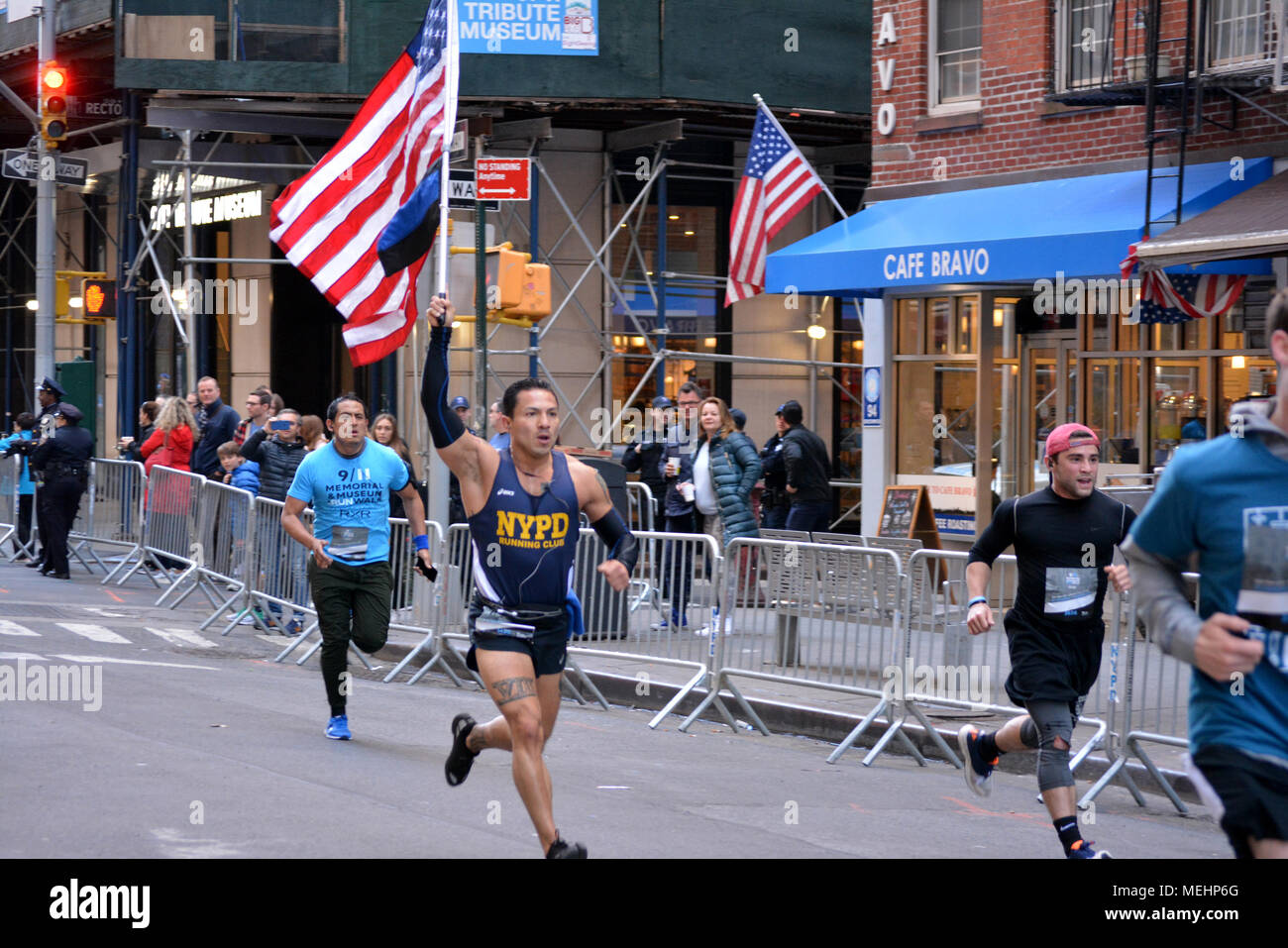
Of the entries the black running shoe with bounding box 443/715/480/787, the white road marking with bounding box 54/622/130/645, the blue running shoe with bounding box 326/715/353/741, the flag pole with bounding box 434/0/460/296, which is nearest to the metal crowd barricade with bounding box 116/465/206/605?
the white road marking with bounding box 54/622/130/645

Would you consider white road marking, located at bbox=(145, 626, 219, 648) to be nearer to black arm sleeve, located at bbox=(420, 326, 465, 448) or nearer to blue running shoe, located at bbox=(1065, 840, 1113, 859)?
black arm sleeve, located at bbox=(420, 326, 465, 448)

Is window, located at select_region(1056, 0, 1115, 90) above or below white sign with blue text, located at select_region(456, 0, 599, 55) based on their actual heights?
below

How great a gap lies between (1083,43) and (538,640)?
1114 cm

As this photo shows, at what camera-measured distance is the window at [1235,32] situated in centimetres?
1432

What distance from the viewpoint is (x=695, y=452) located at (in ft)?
50.3

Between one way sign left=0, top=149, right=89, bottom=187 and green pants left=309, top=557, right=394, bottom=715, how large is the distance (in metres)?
14.5

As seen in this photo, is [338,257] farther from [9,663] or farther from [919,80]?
[919,80]

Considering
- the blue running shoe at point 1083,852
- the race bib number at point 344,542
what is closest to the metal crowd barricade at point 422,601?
the race bib number at point 344,542

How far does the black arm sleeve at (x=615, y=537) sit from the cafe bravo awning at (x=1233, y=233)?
23.0ft

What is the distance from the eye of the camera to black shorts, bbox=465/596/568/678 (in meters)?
6.91

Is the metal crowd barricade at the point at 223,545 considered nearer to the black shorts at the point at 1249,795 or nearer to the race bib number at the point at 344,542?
the race bib number at the point at 344,542

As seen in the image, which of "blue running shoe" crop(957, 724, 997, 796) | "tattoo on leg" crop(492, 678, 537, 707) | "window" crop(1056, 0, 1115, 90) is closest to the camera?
"tattoo on leg" crop(492, 678, 537, 707)

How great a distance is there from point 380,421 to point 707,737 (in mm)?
5700
